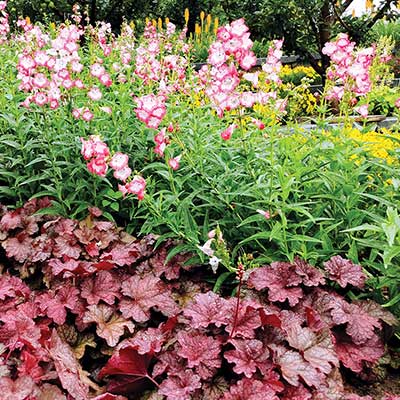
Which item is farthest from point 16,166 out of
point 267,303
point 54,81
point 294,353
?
point 294,353

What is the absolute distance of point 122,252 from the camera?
3.04m

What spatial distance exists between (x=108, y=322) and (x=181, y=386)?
61 centimetres

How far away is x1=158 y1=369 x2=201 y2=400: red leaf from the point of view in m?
2.12

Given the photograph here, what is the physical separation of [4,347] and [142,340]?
537 mm

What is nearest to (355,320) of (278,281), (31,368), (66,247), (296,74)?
(278,281)

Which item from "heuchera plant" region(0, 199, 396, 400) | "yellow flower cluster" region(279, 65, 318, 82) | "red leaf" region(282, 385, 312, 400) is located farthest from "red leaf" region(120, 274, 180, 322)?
"yellow flower cluster" region(279, 65, 318, 82)

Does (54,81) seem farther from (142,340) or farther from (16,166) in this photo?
(142,340)

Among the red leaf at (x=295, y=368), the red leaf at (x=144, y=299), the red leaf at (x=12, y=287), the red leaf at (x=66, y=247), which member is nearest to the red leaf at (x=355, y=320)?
the red leaf at (x=295, y=368)

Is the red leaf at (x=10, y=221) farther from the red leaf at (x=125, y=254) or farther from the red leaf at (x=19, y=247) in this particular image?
the red leaf at (x=125, y=254)

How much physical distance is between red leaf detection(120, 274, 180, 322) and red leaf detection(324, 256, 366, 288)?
74 centimetres

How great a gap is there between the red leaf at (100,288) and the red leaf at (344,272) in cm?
101

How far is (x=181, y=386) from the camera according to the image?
7.09 feet

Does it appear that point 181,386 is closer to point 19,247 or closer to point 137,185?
point 137,185

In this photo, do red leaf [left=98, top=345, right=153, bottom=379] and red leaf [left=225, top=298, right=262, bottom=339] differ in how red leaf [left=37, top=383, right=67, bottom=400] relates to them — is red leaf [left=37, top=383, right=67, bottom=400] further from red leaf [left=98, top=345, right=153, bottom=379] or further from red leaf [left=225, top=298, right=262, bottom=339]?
red leaf [left=225, top=298, right=262, bottom=339]
